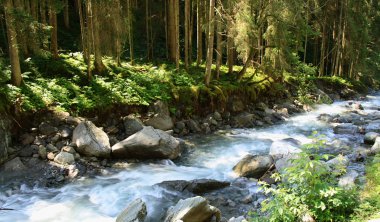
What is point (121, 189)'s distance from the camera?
8.47 meters

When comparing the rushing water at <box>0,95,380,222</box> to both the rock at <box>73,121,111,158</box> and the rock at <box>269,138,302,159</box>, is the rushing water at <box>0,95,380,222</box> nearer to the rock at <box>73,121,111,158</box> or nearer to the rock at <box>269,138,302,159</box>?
the rock at <box>269,138,302,159</box>

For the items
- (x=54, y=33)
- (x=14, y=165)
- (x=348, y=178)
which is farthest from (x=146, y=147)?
(x=54, y=33)

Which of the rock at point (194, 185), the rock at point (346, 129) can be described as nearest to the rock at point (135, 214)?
the rock at point (194, 185)

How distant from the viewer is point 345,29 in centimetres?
2808

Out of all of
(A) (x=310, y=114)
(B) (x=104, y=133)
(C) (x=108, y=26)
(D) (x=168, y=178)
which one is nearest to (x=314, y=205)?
(D) (x=168, y=178)

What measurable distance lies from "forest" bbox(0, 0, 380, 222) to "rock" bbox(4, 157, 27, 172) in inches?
0.9

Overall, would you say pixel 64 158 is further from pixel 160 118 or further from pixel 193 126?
pixel 193 126

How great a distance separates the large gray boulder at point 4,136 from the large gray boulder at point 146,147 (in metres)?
2.79

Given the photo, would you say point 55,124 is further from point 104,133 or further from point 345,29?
point 345,29

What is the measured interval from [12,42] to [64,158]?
376 centimetres

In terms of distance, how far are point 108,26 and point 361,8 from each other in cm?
2216

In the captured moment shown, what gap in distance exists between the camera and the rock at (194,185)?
327 inches

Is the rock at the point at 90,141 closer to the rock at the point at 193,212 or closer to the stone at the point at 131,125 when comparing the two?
the stone at the point at 131,125

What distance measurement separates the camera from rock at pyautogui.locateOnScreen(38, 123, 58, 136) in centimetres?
990
